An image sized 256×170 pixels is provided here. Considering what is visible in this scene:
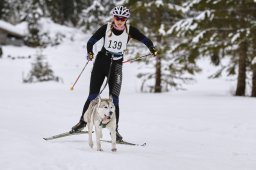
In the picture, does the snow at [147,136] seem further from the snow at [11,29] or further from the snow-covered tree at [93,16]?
the snow-covered tree at [93,16]

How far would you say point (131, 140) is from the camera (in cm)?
933

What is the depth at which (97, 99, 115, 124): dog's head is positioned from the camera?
6621 millimetres

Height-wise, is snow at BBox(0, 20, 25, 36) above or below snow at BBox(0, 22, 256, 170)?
above

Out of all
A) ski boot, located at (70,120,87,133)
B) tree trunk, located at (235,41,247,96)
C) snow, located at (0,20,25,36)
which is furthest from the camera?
snow, located at (0,20,25,36)

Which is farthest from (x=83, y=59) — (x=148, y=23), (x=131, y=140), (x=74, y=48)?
(x=131, y=140)

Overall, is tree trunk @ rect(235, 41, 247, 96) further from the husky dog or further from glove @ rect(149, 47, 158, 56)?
the husky dog

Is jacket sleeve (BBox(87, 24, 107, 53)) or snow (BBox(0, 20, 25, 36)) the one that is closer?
jacket sleeve (BBox(87, 24, 107, 53))

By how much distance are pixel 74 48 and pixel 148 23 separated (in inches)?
1283

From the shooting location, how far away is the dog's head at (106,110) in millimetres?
6621

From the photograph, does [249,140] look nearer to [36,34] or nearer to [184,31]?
[184,31]

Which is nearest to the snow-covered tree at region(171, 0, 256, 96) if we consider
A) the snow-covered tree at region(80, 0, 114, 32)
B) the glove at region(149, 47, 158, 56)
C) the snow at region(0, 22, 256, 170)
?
the snow at region(0, 22, 256, 170)

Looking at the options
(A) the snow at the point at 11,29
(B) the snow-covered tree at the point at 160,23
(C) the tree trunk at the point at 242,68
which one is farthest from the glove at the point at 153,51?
(A) the snow at the point at 11,29

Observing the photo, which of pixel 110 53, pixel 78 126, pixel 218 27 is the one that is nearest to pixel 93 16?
pixel 218 27

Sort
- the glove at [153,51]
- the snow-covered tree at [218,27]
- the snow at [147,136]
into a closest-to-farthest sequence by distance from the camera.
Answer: the snow at [147,136], the glove at [153,51], the snow-covered tree at [218,27]
